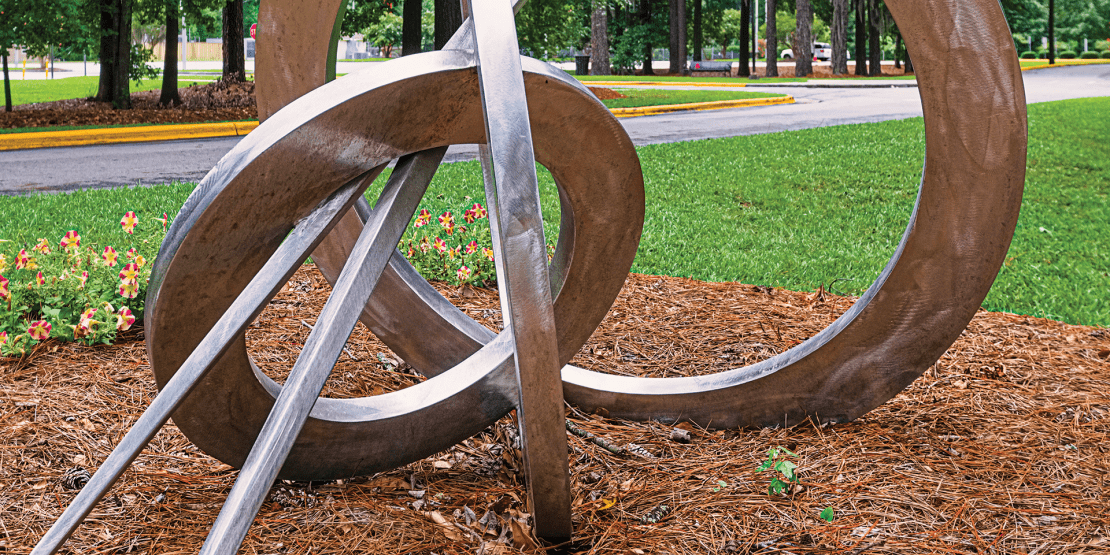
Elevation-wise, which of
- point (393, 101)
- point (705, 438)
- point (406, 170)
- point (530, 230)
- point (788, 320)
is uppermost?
point (393, 101)

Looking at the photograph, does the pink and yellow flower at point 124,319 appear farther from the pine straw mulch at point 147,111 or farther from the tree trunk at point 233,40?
the tree trunk at point 233,40

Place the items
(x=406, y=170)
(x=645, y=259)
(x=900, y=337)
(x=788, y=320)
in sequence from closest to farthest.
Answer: (x=406, y=170) → (x=900, y=337) → (x=788, y=320) → (x=645, y=259)

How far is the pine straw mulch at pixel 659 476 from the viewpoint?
269cm

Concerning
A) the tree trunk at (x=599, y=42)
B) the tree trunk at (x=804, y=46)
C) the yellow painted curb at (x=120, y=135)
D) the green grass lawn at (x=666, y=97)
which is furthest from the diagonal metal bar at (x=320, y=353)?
A: the tree trunk at (x=804, y=46)

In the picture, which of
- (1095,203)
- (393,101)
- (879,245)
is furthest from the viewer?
(1095,203)

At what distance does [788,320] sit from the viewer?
15.8 feet

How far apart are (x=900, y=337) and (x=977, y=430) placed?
1.78 ft

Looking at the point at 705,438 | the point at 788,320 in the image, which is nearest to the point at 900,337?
the point at 705,438

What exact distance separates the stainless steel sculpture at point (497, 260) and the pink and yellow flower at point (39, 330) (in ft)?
4.68

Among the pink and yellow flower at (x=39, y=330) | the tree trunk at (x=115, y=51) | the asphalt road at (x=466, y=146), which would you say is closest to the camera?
the pink and yellow flower at (x=39, y=330)

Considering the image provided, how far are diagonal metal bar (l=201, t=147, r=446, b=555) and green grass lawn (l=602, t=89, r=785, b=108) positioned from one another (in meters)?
16.9

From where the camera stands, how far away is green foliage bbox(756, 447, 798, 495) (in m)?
2.91

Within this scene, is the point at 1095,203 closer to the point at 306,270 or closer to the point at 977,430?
the point at 977,430

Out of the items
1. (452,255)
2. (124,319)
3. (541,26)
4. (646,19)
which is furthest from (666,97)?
(124,319)
